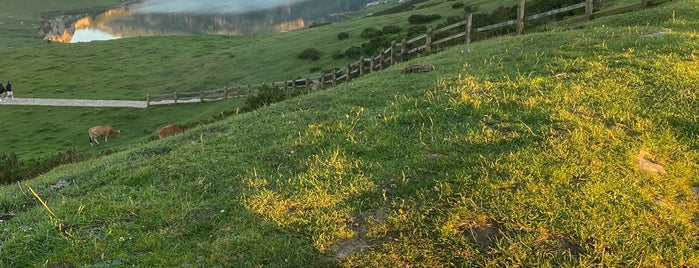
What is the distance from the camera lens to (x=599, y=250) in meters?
4.60

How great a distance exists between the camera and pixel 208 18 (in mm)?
116375

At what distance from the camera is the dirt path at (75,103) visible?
3766 cm

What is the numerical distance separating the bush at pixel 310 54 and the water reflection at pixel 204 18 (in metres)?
56.2

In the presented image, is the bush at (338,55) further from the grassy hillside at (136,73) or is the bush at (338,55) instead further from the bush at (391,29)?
the bush at (391,29)

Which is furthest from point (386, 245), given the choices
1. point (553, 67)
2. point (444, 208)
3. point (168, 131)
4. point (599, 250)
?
point (168, 131)

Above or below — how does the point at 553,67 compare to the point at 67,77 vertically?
above

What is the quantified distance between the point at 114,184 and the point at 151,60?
5183 centimetres

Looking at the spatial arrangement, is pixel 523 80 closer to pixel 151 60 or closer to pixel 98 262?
pixel 98 262

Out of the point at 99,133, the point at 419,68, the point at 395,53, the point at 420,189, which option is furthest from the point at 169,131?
the point at 420,189

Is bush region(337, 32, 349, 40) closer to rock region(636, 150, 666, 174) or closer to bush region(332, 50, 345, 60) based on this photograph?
bush region(332, 50, 345, 60)

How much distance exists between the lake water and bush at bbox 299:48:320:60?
55565 mm

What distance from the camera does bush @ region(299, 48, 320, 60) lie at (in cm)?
4109

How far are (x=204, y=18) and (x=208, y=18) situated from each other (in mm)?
1563

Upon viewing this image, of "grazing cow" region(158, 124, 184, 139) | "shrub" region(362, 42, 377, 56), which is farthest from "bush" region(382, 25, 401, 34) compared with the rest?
"grazing cow" region(158, 124, 184, 139)
